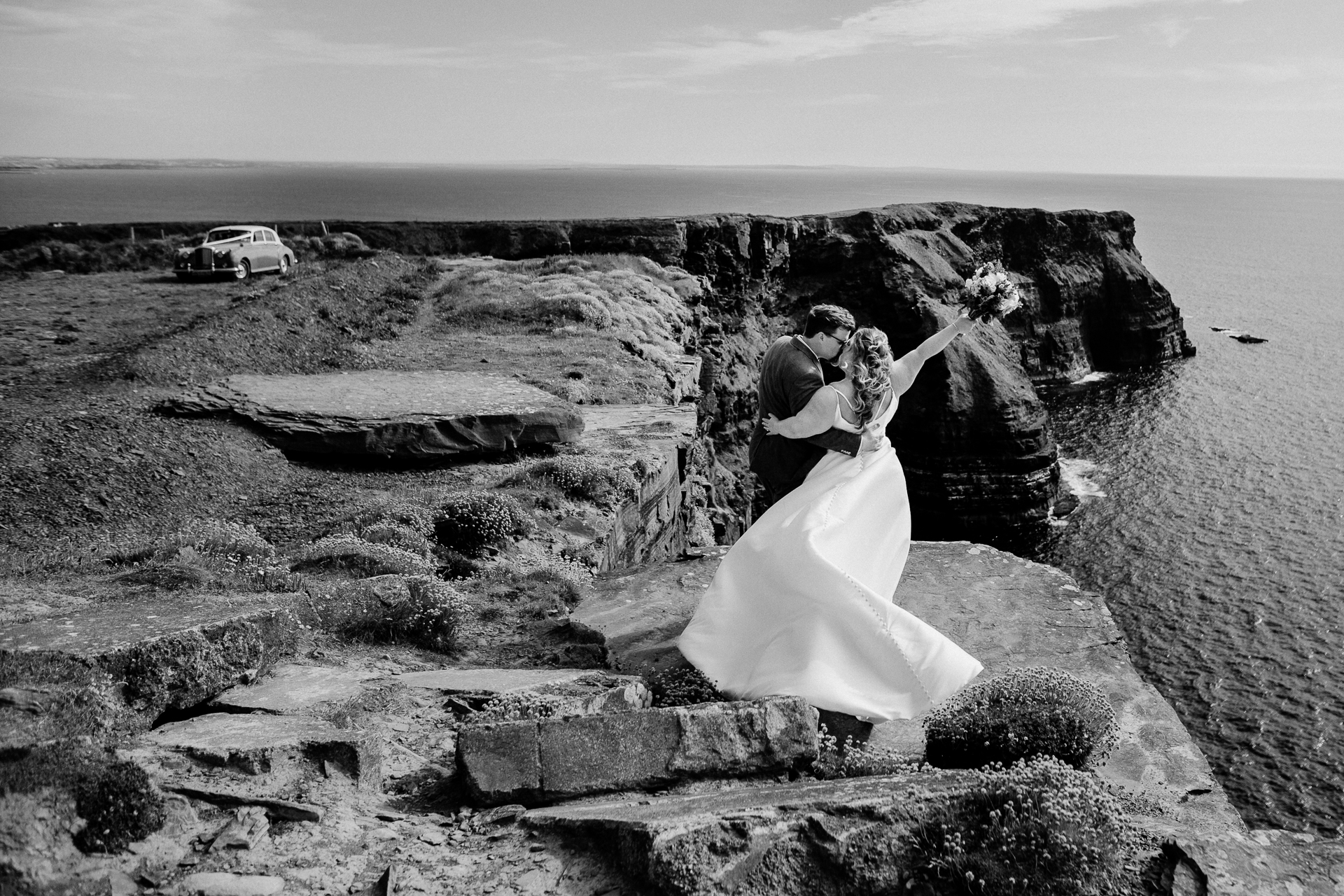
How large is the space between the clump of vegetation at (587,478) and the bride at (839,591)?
6.34 meters

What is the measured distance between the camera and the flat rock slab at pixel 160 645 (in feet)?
19.6

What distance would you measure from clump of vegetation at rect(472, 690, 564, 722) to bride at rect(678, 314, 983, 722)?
1.43m

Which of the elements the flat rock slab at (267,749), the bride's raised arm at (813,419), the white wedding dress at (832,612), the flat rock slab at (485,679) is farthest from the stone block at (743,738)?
the bride's raised arm at (813,419)

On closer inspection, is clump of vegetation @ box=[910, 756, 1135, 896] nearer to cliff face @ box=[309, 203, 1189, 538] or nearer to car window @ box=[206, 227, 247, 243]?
cliff face @ box=[309, 203, 1189, 538]

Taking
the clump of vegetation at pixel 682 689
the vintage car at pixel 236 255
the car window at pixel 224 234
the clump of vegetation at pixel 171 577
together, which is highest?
the car window at pixel 224 234

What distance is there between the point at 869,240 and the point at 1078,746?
198 feet

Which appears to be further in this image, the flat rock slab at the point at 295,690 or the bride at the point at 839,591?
the bride at the point at 839,591

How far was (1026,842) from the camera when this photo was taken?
16.6ft

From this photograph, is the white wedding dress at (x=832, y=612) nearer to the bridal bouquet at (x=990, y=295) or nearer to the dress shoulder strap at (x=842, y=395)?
the dress shoulder strap at (x=842, y=395)

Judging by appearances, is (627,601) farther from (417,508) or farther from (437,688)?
(417,508)

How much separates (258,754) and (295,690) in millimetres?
1321

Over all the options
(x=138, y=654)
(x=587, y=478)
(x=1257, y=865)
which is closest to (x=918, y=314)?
(x=587, y=478)

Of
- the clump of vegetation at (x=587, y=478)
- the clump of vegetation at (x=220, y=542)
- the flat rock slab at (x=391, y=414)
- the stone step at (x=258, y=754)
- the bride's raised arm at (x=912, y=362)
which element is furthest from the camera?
the flat rock slab at (x=391, y=414)

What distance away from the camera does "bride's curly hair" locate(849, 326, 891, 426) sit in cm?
789
